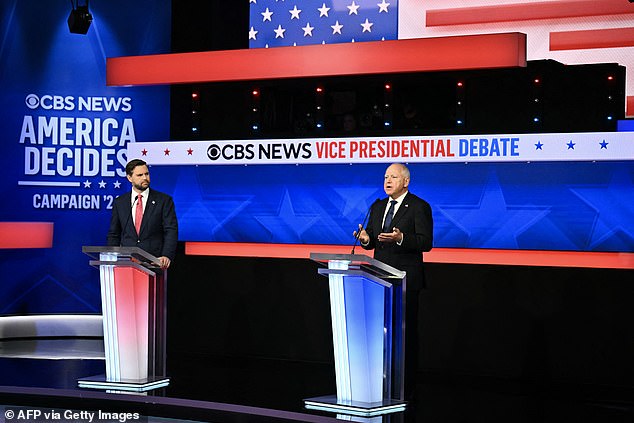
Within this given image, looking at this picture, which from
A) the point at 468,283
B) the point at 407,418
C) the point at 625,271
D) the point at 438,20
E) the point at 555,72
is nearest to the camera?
the point at 407,418

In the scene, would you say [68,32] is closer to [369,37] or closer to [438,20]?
[369,37]

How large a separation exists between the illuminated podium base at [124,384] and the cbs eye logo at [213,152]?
252 centimetres

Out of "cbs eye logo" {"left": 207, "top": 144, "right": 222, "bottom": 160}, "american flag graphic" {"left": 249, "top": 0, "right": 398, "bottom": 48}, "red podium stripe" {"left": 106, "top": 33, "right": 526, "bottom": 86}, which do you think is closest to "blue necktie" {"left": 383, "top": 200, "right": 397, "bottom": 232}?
"red podium stripe" {"left": 106, "top": 33, "right": 526, "bottom": 86}

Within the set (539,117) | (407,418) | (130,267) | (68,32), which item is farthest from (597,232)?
(68,32)

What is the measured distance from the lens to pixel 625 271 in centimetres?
626

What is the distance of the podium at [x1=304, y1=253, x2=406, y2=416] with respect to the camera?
5.13 m

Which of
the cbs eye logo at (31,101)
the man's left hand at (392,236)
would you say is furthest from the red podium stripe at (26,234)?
the man's left hand at (392,236)

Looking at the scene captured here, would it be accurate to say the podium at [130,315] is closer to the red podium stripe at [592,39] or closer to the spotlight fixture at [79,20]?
the spotlight fixture at [79,20]

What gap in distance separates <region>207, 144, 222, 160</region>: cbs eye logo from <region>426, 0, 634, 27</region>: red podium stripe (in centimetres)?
212

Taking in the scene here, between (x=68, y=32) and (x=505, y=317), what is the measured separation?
4.54 metres

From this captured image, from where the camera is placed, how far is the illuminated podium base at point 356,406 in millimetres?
5121

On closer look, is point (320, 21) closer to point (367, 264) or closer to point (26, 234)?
point (26, 234)

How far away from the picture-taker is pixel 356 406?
5.16m

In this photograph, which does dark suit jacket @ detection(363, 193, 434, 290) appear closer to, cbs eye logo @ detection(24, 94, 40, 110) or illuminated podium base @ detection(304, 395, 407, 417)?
illuminated podium base @ detection(304, 395, 407, 417)
